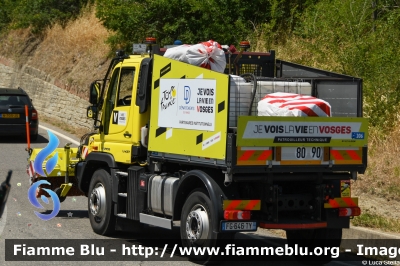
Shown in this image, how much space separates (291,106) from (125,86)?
316 cm

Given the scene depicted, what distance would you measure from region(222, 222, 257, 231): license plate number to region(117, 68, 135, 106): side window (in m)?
3.08

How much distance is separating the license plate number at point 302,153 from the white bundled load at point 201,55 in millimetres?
1876

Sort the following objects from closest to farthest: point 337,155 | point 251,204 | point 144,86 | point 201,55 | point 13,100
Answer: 1. point 251,204
2. point 337,155
3. point 201,55
4. point 144,86
5. point 13,100

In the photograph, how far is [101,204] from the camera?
11531mm

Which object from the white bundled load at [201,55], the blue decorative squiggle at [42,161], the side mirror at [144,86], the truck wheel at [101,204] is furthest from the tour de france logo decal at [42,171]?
the white bundled load at [201,55]

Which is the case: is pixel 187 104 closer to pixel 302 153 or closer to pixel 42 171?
pixel 302 153

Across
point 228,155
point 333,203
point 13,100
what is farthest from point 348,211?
point 13,100

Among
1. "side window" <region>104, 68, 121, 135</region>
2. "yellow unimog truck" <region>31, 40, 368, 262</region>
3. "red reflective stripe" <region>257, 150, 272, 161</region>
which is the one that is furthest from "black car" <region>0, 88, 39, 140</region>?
"red reflective stripe" <region>257, 150, 272, 161</region>

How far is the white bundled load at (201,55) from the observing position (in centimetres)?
1025

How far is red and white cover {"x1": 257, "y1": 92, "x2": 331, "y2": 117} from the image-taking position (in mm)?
9258

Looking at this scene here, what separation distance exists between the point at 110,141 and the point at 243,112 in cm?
304

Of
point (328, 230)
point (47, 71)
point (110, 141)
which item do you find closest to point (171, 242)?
point (110, 141)

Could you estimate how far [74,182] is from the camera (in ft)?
42.5

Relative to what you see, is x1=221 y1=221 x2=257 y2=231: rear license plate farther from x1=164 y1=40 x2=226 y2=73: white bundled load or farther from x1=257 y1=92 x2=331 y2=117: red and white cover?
x1=164 y1=40 x2=226 y2=73: white bundled load
